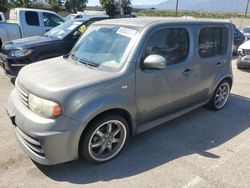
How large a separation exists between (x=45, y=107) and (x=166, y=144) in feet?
6.26

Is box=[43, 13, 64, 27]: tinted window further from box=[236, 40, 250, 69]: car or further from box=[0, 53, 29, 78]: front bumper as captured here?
box=[236, 40, 250, 69]: car

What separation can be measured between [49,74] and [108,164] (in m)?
1.36

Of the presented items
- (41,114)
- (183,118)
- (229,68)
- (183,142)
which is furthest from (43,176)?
(229,68)

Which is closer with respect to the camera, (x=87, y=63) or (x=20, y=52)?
(x=87, y=63)

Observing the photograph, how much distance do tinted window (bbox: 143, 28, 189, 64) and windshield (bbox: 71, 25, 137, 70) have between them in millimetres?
284

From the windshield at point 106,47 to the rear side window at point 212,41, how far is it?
4.69ft

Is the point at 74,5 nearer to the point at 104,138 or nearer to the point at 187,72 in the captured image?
the point at 187,72

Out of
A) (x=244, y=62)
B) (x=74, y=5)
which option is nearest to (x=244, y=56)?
(x=244, y=62)

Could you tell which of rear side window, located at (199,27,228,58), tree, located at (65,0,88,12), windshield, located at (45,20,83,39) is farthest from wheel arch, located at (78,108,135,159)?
tree, located at (65,0,88,12)

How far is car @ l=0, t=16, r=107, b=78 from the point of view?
235 inches

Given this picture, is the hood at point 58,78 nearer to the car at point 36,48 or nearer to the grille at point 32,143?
the grille at point 32,143

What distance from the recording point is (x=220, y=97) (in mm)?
5355

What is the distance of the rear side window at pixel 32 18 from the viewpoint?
10.6 meters

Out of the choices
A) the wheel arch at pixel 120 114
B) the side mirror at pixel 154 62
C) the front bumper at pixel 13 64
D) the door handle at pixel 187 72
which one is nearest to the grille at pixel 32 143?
the wheel arch at pixel 120 114
